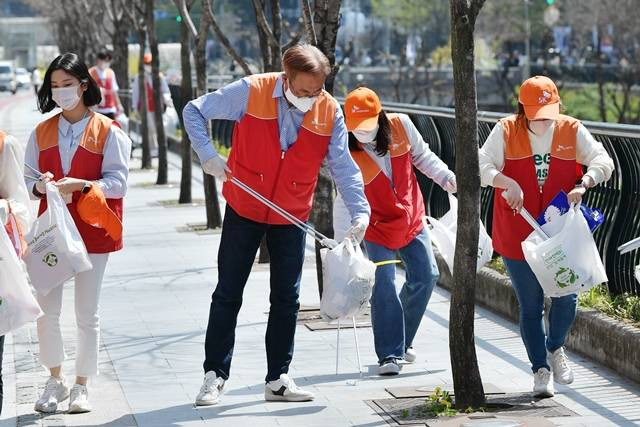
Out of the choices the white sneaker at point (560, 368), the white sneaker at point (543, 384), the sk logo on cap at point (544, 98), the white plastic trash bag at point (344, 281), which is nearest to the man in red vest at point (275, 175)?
the white plastic trash bag at point (344, 281)

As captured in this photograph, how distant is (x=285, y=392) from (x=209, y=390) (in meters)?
0.39

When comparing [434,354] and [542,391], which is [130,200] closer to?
[434,354]

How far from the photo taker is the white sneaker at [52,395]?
711 cm

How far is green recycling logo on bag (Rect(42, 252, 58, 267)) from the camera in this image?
6.83m

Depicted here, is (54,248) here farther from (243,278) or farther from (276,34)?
(276,34)

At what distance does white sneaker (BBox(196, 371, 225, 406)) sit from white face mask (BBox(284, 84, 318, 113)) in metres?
1.38

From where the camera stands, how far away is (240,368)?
27.1 ft

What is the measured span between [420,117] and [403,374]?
198 inches

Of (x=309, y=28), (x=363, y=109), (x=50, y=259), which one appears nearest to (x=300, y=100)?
(x=363, y=109)

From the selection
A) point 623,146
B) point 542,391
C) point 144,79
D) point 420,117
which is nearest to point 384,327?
point 542,391

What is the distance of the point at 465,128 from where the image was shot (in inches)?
270

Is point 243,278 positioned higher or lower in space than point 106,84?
higher

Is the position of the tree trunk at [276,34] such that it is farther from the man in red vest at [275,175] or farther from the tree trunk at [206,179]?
the man in red vest at [275,175]

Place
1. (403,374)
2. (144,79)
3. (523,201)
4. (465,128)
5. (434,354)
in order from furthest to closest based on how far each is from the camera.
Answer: (144,79), (434,354), (403,374), (523,201), (465,128)
